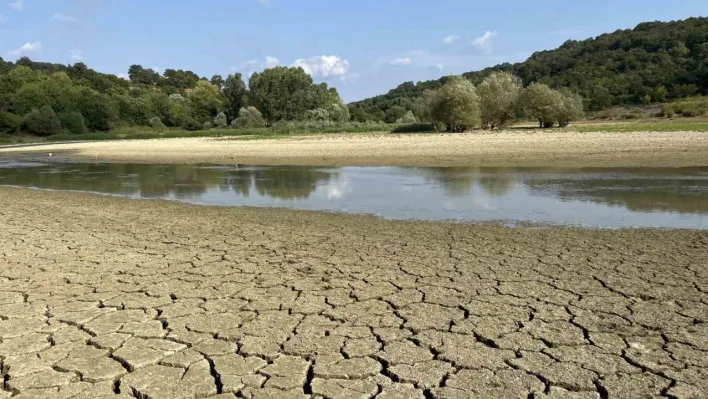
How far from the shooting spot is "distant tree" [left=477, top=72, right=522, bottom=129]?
44.8m

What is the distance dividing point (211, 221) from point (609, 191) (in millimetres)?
10243

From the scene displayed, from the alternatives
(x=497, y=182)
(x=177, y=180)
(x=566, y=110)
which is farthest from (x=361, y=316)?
(x=566, y=110)

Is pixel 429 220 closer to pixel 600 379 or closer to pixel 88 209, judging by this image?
pixel 600 379

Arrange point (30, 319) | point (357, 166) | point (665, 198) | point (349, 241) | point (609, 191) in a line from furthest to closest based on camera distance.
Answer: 1. point (357, 166)
2. point (609, 191)
3. point (665, 198)
4. point (349, 241)
5. point (30, 319)

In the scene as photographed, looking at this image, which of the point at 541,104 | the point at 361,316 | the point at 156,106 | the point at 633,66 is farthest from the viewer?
the point at 156,106

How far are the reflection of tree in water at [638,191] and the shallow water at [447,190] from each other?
2 centimetres

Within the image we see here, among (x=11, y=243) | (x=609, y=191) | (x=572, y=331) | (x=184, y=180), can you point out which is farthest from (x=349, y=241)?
(x=184, y=180)

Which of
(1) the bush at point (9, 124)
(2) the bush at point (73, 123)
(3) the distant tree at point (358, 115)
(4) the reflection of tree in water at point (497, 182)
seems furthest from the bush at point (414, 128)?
(1) the bush at point (9, 124)

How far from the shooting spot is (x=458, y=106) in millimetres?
42438

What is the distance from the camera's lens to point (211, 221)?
34.2ft

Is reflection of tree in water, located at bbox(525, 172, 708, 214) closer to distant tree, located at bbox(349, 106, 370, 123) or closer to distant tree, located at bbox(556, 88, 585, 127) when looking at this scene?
distant tree, located at bbox(556, 88, 585, 127)

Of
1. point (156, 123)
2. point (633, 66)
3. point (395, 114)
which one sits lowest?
point (395, 114)

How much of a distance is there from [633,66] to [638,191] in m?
59.6

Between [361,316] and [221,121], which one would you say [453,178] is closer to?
[361,316]
